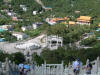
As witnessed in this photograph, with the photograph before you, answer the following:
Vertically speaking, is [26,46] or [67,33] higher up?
[26,46]

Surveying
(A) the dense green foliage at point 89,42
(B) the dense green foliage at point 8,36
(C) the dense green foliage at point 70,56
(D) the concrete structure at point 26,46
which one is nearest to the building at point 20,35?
(B) the dense green foliage at point 8,36

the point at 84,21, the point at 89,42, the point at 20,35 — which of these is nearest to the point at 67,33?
the point at 89,42

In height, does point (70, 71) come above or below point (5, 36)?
above

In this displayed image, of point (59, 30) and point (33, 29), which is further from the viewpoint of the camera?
point (33, 29)

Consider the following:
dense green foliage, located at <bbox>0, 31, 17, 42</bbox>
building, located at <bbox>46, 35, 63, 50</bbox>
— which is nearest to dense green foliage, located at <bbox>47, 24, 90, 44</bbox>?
building, located at <bbox>46, 35, 63, 50</bbox>

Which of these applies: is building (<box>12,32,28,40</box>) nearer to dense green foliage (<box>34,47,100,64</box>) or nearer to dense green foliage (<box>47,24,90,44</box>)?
dense green foliage (<box>47,24,90,44</box>)

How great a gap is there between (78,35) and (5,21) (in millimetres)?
11818

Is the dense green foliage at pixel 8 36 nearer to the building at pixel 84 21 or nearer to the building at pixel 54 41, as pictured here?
the building at pixel 54 41

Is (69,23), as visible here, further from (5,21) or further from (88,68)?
(88,68)

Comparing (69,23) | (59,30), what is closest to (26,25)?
(69,23)

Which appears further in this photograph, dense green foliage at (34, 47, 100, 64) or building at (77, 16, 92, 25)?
building at (77, 16, 92, 25)

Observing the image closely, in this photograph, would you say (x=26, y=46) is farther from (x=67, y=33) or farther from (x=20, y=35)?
(x=67, y=33)

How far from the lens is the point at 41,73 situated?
6.31 meters

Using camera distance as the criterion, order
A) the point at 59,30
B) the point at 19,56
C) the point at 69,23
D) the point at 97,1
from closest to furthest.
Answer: the point at 19,56 → the point at 59,30 → the point at 69,23 → the point at 97,1
